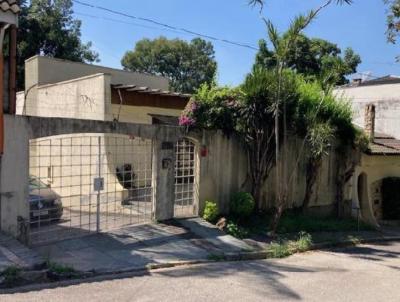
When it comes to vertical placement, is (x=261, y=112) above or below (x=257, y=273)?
above

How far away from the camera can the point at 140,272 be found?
891 centimetres

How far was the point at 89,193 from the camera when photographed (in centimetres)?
1191

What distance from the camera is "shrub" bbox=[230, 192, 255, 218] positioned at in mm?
13453

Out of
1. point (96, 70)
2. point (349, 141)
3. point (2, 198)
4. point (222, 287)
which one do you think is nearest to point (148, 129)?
point (2, 198)

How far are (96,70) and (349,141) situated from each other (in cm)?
1104

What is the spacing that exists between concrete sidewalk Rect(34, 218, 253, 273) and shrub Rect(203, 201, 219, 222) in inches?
8.8

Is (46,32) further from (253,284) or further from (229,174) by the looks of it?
(253,284)

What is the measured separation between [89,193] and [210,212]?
125 inches

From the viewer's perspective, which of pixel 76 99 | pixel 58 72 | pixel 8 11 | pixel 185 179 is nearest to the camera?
pixel 8 11

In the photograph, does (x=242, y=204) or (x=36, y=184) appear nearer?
(x=36, y=184)

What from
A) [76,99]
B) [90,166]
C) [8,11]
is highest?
[8,11]

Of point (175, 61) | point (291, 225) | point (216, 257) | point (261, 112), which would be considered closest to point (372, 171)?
point (291, 225)

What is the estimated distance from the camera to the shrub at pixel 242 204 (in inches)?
530

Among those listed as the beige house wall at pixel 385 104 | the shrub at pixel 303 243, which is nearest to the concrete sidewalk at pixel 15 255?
the shrub at pixel 303 243
